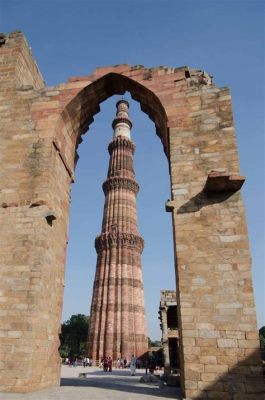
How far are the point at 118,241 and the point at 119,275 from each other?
107 inches

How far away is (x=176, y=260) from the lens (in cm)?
646

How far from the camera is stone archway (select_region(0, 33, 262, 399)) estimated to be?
578 centimetres

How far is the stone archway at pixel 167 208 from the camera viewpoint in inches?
227

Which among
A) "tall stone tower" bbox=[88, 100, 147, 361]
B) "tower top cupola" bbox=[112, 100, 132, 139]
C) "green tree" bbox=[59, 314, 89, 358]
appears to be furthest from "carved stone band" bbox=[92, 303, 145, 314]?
"green tree" bbox=[59, 314, 89, 358]

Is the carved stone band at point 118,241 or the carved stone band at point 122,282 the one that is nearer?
the carved stone band at point 122,282

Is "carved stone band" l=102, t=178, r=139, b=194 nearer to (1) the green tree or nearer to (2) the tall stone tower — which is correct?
(2) the tall stone tower

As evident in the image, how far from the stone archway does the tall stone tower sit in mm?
17902

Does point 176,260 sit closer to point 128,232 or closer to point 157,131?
point 157,131

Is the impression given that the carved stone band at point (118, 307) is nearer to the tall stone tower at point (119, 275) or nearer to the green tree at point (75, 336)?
the tall stone tower at point (119, 275)

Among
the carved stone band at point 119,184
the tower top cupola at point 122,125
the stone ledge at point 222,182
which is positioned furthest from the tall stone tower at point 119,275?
the stone ledge at point 222,182

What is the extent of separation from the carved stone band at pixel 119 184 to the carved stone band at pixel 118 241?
4.45m

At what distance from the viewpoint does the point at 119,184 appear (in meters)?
29.9

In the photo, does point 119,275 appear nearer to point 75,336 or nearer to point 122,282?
point 122,282

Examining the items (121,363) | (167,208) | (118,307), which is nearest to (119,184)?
(118,307)
